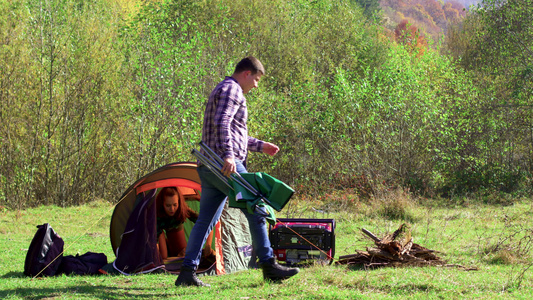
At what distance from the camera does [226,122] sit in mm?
4746

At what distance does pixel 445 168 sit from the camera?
53.6ft

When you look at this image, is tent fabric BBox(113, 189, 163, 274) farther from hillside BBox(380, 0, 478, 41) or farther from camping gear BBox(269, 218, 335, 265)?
hillside BBox(380, 0, 478, 41)

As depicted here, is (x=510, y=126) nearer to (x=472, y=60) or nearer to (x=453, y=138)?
(x=453, y=138)

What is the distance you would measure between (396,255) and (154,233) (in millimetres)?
2635

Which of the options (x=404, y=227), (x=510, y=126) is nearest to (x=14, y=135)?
(x=404, y=227)

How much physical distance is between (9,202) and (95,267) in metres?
8.61

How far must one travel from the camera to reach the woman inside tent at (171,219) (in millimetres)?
6773

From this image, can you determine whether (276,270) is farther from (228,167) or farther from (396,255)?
(396,255)

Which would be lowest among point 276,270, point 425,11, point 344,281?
point 344,281

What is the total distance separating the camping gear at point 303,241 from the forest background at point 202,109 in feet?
24.5

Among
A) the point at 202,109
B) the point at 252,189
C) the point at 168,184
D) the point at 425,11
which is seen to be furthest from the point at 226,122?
the point at 425,11

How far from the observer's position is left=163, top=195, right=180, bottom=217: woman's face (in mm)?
Answer: 6734

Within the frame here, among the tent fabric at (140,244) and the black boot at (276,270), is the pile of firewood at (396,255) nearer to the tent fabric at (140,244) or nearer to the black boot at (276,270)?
the black boot at (276,270)

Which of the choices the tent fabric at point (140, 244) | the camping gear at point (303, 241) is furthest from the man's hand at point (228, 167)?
the tent fabric at point (140, 244)
